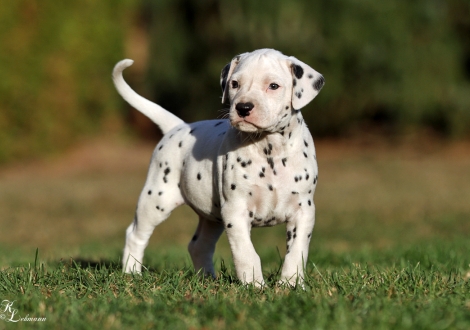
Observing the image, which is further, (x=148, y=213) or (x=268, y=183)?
(x=148, y=213)

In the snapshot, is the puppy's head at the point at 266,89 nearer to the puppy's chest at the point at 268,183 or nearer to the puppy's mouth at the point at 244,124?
the puppy's mouth at the point at 244,124

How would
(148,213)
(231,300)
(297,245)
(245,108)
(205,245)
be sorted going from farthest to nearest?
(205,245) → (148,213) → (297,245) → (245,108) → (231,300)

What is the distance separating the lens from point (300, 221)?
506 cm

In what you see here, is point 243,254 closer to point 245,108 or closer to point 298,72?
point 245,108

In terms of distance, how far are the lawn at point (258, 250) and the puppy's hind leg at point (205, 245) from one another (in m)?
0.24

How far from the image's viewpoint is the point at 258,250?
31.1ft

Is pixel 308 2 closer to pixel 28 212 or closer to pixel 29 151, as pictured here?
pixel 29 151

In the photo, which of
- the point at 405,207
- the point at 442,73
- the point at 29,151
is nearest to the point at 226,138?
the point at 405,207

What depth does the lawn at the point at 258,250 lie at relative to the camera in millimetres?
3818

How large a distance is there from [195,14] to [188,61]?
4.71 feet

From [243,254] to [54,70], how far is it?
51.2ft
